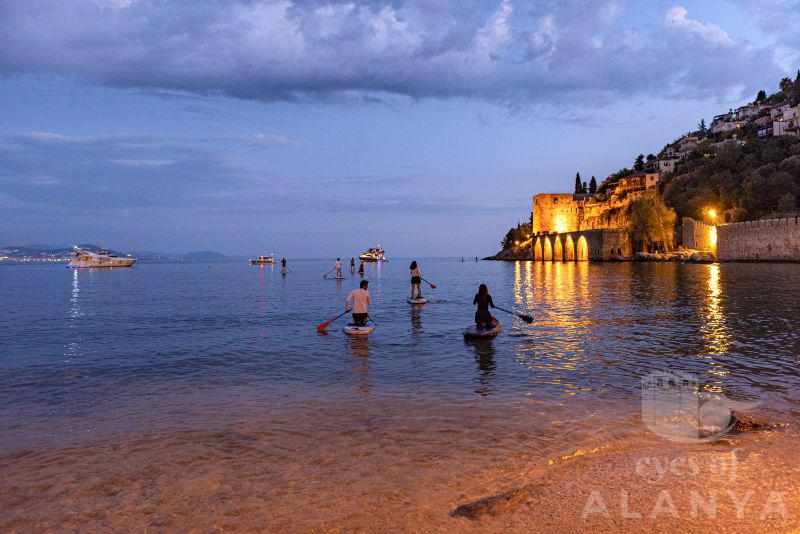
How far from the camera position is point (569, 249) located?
10812 centimetres

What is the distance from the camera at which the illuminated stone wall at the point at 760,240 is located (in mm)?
63125

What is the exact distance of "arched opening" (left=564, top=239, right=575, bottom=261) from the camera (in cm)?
10694

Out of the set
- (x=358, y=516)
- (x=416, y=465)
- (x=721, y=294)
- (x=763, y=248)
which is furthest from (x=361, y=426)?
(x=763, y=248)

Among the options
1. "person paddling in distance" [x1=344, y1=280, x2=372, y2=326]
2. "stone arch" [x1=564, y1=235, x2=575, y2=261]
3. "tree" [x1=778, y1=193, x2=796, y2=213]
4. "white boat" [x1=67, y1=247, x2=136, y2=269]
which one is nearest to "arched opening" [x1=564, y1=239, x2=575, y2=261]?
"stone arch" [x1=564, y1=235, x2=575, y2=261]

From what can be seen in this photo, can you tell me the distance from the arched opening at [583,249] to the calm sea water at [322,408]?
8787 centimetres

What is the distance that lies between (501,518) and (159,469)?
3971mm

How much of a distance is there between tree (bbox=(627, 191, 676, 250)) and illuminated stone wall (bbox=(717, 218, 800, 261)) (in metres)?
10.8

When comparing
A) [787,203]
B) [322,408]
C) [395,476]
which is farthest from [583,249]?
[395,476]

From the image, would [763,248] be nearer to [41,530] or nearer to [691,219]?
[691,219]

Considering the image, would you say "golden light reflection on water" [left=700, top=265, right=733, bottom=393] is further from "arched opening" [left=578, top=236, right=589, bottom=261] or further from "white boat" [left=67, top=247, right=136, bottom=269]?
"white boat" [left=67, top=247, right=136, bottom=269]

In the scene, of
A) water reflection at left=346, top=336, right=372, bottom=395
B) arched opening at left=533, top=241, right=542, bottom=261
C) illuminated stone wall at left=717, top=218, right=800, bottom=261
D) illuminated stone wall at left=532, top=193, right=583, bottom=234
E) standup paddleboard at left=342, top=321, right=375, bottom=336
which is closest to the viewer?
water reflection at left=346, top=336, right=372, bottom=395

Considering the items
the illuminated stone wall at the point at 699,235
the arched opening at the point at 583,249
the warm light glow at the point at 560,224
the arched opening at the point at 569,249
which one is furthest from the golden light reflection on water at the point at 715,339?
the warm light glow at the point at 560,224

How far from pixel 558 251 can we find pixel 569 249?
4.51m

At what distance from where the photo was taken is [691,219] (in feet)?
264
